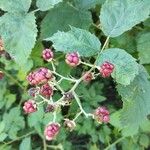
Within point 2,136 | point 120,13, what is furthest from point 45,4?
point 2,136

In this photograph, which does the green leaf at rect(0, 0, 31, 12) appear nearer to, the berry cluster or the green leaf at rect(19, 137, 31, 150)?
the berry cluster

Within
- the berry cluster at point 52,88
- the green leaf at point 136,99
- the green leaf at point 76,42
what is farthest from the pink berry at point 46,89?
the green leaf at point 136,99

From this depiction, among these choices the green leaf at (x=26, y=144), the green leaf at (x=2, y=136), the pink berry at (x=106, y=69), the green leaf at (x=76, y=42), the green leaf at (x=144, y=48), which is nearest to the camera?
the pink berry at (x=106, y=69)

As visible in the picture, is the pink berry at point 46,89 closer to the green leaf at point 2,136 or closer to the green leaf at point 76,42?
the green leaf at point 76,42

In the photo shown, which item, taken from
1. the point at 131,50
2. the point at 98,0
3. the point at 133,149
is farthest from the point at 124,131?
Result: the point at 98,0

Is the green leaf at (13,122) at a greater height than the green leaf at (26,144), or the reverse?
the green leaf at (13,122)

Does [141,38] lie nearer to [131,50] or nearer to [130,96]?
[131,50]

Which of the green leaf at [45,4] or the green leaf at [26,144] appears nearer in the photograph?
the green leaf at [45,4]
